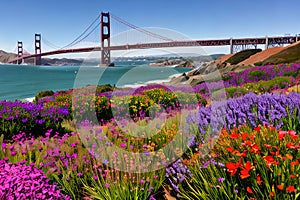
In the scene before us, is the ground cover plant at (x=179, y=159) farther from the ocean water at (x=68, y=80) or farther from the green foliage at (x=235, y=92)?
the ocean water at (x=68, y=80)

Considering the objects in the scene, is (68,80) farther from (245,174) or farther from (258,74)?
(245,174)


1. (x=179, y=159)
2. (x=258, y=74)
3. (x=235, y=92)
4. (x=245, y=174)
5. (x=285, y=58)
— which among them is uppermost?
(x=285, y=58)

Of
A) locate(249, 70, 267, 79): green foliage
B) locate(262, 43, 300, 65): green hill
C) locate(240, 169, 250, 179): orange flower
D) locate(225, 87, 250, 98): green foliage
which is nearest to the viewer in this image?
locate(240, 169, 250, 179): orange flower

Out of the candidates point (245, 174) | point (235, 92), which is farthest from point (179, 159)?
point (235, 92)

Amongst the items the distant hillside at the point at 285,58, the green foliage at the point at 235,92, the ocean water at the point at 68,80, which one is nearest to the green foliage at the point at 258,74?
the green foliage at the point at 235,92

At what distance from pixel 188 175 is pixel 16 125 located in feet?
12.2

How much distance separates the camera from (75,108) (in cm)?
730

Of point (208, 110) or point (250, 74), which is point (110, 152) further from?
point (250, 74)

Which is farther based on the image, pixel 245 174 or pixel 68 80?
pixel 68 80

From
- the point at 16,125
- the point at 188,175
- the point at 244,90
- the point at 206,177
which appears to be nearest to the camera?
the point at 206,177

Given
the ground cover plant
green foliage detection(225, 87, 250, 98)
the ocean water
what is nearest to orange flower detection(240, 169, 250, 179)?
the ground cover plant

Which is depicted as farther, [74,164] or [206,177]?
[74,164]

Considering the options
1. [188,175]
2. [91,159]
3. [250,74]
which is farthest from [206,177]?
[250,74]

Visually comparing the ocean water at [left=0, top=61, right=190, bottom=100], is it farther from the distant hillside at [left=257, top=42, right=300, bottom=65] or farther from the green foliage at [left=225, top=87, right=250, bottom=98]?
the distant hillside at [left=257, top=42, right=300, bottom=65]
